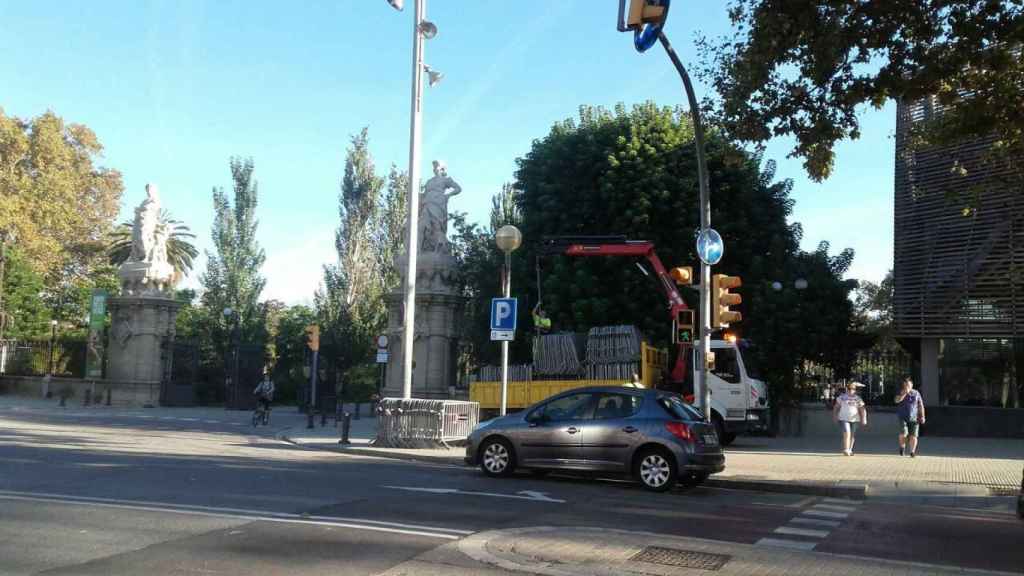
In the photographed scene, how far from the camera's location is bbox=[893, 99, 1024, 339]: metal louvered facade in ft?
75.9

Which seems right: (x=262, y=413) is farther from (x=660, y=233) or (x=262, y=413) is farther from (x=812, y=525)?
(x=812, y=525)

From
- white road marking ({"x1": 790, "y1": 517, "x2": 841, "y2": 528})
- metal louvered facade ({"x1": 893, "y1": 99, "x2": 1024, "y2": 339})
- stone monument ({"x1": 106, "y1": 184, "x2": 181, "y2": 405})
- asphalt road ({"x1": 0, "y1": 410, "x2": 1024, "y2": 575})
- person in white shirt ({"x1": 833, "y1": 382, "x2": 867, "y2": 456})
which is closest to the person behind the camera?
asphalt road ({"x1": 0, "y1": 410, "x2": 1024, "y2": 575})

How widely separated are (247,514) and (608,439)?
18.6ft

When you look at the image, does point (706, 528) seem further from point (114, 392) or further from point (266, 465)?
point (114, 392)

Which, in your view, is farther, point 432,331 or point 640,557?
point 432,331

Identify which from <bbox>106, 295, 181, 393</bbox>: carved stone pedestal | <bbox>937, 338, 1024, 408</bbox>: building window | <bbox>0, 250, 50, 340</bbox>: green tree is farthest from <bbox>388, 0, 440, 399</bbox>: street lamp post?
<bbox>0, 250, 50, 340</bbox>: green tree

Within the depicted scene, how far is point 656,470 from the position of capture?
491 inches

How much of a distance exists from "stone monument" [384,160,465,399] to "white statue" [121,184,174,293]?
1203 cm

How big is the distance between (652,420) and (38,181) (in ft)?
153

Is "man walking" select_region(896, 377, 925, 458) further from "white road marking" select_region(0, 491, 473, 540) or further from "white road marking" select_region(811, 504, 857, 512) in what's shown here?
"white road marking" select_region(0, 491, 473, 540)

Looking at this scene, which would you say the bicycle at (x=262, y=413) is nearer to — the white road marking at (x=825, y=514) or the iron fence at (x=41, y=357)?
the iron fence at (x=41, y=357)

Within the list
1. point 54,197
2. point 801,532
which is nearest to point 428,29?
point 801,532

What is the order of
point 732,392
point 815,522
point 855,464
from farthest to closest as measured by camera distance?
point 732,392 → point 855,464 → point 815,522

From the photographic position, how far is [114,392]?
34.7 metres
